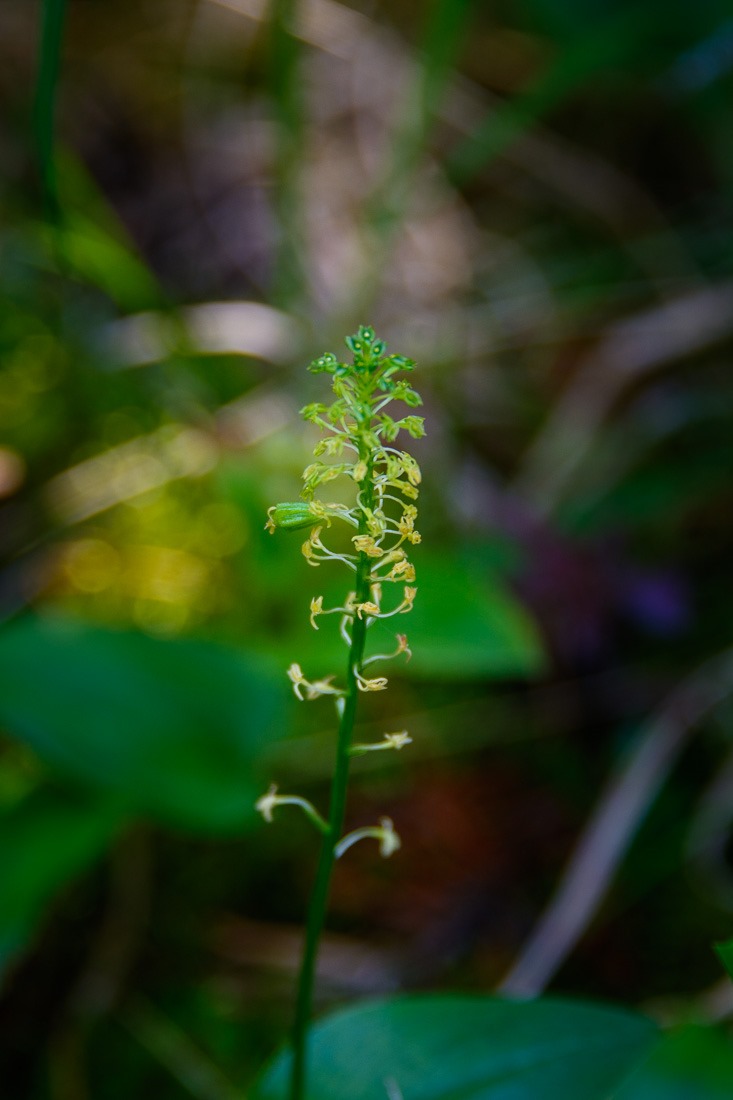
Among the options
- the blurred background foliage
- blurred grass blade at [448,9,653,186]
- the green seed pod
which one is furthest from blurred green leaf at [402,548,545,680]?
blurred grass blade at [448,9,653,186]

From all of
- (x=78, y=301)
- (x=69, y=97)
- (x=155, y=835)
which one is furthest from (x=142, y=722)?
(x=69, y=97)

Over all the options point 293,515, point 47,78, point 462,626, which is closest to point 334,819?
point 293,515

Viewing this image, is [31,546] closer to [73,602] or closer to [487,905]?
[73,602]

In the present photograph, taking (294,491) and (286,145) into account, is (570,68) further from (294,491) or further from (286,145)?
(294,491)

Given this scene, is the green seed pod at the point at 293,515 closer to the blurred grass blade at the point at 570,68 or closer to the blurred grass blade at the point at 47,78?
the blurred grass blade at the point at 47,78

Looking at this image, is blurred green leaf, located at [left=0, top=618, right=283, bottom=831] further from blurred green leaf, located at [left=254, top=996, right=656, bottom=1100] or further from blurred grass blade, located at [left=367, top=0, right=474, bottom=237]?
blurred grass blade, located at [left=367, top=0, right=474, bottom=237]

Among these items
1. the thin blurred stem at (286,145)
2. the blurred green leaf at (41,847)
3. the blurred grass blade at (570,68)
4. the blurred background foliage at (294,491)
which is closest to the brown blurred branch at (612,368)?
the blurred background foliage at (294,491)
